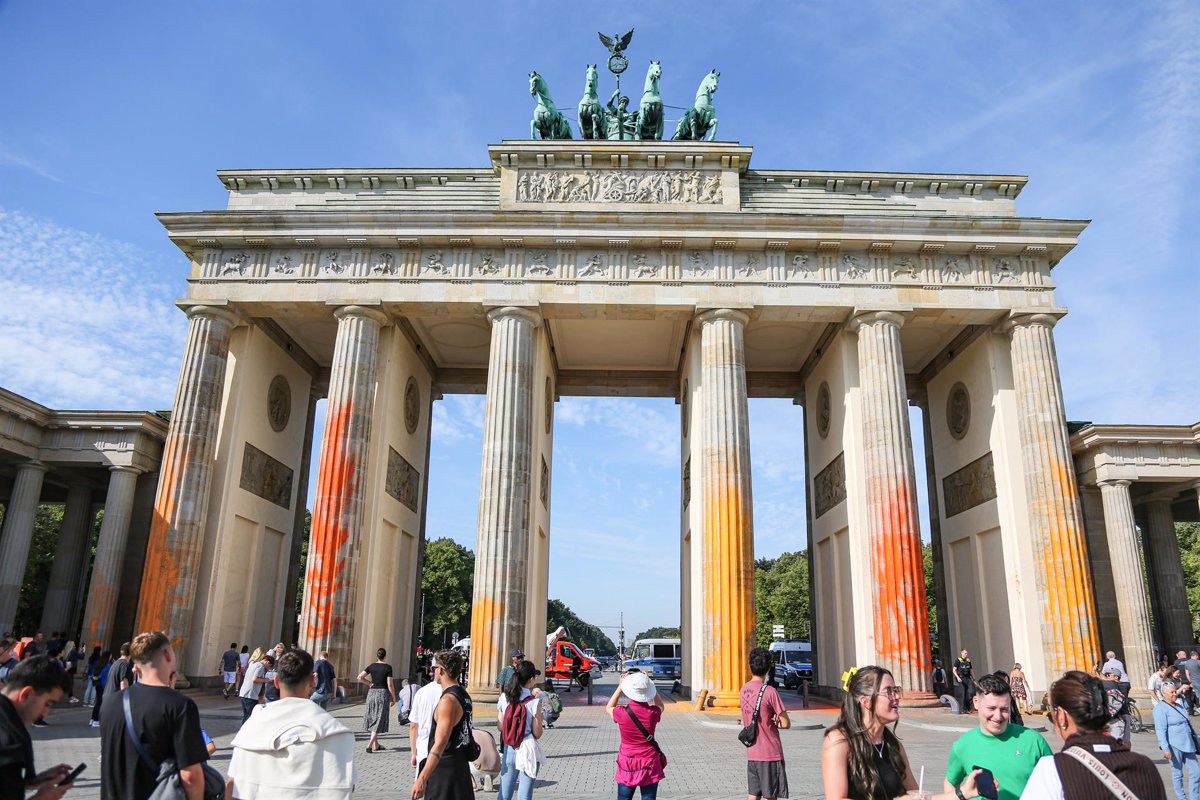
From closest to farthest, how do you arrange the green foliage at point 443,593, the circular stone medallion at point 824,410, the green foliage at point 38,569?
1. the circular stone medallion at point 824,410
2. the green foliage at point 38,569
3. the green foliage at point 443,593

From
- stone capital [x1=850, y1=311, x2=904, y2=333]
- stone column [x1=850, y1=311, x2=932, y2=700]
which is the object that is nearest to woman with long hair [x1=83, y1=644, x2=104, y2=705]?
stone column [x1=850, y1=311, x2=932, y2=700]

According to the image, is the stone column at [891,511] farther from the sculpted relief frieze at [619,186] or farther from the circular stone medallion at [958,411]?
the sculpted relief frieze at [619,186]

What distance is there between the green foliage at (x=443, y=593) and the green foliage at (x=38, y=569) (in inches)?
1054

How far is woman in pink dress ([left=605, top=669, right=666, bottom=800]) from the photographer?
246 inches

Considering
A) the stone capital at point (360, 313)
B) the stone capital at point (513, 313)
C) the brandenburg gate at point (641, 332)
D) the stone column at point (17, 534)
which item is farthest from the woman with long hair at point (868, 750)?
the stone column at point (17, 534)

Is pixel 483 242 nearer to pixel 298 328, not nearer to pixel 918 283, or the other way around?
pixel 298 328

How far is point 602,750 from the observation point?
13.4 meters

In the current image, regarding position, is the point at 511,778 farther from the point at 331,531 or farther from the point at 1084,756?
the point at 331,531

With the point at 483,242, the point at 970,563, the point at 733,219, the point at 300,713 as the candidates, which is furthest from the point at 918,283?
the point at 300,713

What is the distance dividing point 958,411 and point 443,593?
4967 cm

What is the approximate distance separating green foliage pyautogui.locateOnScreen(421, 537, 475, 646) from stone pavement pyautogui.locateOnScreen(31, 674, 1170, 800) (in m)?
44.6

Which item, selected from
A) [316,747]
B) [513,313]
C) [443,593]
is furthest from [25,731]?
[443,593]

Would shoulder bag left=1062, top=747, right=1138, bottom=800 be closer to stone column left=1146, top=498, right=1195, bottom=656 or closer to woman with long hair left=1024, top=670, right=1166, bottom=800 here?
woman with long hair left=1024, top=670, right=1166, bottom=800

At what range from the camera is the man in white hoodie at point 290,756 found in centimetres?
385
